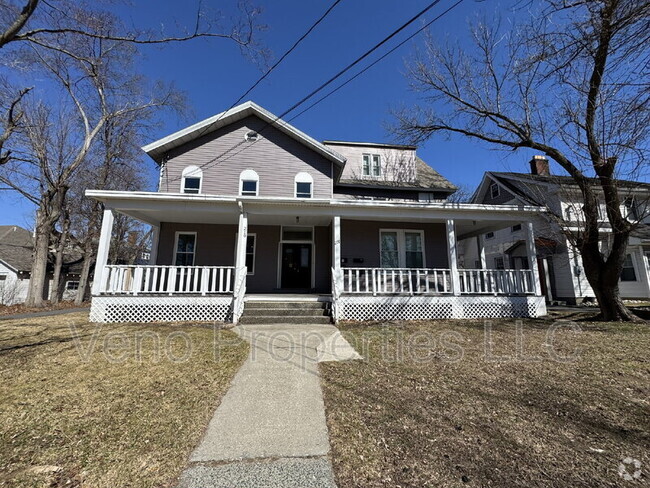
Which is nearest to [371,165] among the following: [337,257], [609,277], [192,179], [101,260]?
[337,257]

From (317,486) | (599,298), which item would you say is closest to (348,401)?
(317,486)

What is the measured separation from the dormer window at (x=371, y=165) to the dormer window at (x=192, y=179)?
7.47 meters

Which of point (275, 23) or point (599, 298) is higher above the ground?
point (275, 23)

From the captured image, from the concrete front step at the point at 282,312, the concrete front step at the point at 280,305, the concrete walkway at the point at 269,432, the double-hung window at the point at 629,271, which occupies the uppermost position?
the double-hung window at the point at 629,271

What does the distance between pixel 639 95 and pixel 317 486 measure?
6.77 m

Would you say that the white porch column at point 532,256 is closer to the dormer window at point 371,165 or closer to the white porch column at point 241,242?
the dormer window at point 371,165

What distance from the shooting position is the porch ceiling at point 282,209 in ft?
27.8

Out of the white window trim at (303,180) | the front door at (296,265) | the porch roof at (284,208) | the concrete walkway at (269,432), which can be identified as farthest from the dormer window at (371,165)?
the concrete walkway at (269,432)

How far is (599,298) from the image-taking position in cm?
854

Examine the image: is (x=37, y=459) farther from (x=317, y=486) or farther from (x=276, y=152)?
(x=276, y=152)

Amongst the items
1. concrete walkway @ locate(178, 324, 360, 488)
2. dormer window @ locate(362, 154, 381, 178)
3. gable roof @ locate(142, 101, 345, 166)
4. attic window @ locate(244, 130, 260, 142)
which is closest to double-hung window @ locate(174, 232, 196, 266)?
gable roof @ locate(142, 101, 345, 166)

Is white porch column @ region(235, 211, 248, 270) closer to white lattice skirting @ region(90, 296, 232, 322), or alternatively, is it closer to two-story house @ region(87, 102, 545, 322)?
two-story house @ region(87, 102, 545, 322)

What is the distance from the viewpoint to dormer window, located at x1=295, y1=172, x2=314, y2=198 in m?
11.8

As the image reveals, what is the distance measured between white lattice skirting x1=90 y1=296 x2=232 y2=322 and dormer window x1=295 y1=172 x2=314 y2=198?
208 inches
